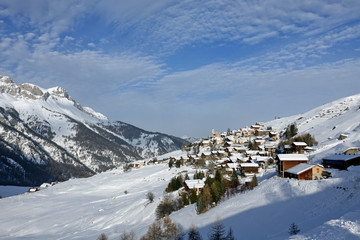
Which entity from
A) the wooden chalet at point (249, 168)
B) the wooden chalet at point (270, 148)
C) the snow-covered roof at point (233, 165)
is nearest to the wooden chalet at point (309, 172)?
the wooden chalet at point (249, 168)

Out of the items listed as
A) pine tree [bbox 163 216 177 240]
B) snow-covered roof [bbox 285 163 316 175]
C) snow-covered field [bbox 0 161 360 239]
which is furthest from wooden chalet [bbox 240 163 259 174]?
pine tree [bbox 163 216 177 240]

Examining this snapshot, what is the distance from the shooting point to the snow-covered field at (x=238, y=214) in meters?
27.9

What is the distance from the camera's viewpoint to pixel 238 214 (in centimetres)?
3709

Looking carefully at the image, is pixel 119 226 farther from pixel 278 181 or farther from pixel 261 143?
pixel 261 143

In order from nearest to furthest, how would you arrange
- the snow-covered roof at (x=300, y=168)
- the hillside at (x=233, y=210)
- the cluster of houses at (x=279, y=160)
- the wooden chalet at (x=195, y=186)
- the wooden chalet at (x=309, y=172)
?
the hillside at (x=233, y=210) → the wooden chalet at (x=309, y=172) → the snow-covered roof at (x=300, y=168) → the cluster of houses at (x=279, y=160) → the wooden chalet at (x=195, y=186)

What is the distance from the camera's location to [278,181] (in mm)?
42969

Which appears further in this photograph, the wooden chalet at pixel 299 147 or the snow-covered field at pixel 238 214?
the wooden chalet at pixel 299 147

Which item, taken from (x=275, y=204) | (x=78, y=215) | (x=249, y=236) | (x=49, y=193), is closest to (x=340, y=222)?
(x=249, y=236)

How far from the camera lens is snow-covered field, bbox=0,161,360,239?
1099 inches

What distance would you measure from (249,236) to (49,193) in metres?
95.4

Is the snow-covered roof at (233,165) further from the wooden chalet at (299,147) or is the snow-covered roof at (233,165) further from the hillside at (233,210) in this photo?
the hillside at (233,210)

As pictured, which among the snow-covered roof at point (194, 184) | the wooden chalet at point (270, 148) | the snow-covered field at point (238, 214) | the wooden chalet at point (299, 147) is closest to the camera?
the snow-covered field at point (238, 214)

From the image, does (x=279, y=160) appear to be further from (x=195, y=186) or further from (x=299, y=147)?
(x=299, y=147)

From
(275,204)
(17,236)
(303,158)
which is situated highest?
(303,158)
